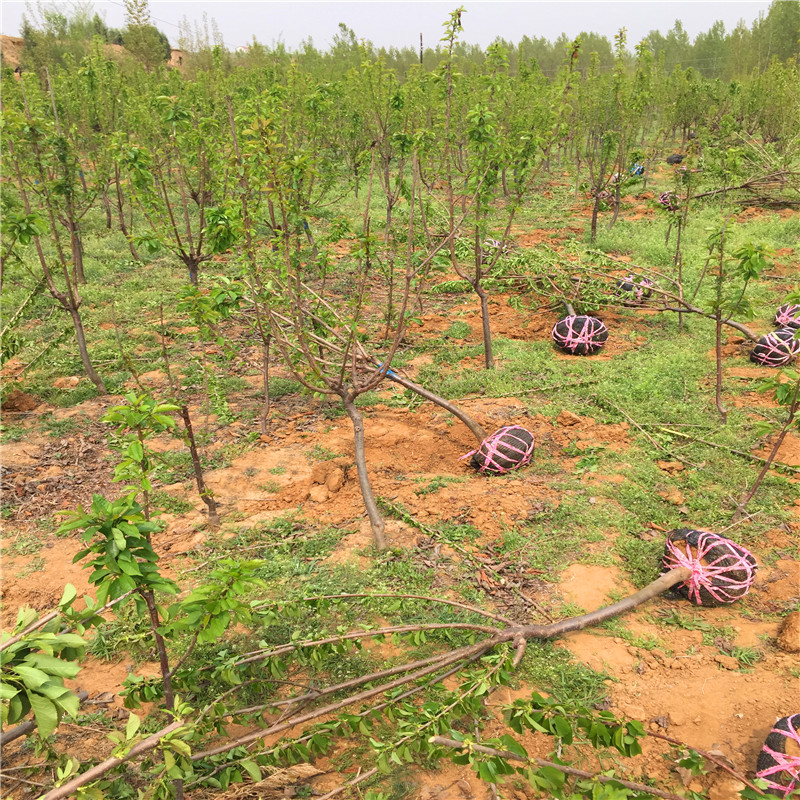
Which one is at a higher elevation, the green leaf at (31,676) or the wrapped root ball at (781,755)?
the green leaf at (31,676)

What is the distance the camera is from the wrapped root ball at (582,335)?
22.7 ft

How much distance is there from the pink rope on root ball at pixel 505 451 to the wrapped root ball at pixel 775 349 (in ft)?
10.9

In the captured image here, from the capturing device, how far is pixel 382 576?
367 centimetres

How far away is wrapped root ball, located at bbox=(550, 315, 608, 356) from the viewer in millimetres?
6930

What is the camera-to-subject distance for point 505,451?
16.0ft

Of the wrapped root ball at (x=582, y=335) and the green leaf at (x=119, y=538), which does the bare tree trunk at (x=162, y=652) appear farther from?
the wrapped root ball at (x=582, y=335)

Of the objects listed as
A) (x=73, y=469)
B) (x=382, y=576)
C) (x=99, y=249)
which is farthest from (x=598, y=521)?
(x=99, y=249)

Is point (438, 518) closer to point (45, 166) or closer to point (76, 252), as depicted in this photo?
point (45, 166)

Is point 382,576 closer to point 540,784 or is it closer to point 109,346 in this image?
point 540,784

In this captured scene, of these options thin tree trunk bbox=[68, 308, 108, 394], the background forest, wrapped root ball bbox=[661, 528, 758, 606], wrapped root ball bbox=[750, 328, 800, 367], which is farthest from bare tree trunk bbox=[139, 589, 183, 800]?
wrapped root ball bbox=[750, 328, 800, 367]

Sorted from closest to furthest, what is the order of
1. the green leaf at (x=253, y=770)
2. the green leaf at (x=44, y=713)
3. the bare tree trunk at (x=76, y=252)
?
the green leaf at (x=44, y=713)
the green leaf at (x=253, y=770)
the bare tree trunk at (x=76, y=252)

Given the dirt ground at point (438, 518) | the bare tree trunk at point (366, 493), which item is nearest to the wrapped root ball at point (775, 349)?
the dirt ground at point (438, 518)

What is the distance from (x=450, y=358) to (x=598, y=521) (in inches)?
130

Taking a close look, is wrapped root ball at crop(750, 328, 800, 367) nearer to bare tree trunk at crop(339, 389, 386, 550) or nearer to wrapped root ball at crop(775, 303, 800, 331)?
wrapped root ball at crop(775, 303, 800, 331)
